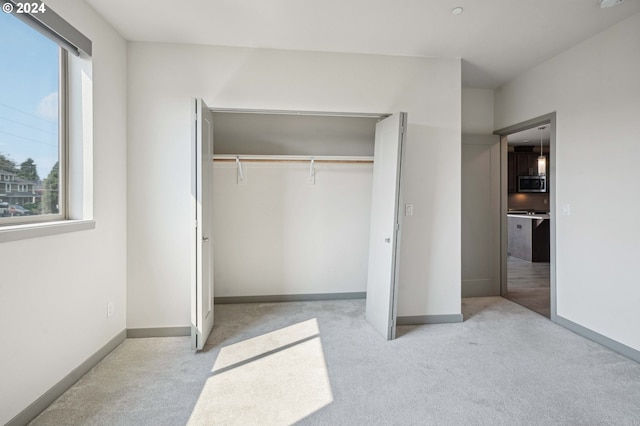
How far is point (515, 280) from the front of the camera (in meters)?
5.29

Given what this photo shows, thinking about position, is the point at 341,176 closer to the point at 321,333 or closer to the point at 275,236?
the point at 275,236

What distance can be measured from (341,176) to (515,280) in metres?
3.39

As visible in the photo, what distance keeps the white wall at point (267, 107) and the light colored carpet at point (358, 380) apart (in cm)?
48

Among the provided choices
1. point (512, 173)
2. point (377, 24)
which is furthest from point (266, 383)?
point (512, 173)

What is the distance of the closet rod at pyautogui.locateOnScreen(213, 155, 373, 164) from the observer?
3.93 meters

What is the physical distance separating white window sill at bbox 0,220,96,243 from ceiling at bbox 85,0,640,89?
1.64m

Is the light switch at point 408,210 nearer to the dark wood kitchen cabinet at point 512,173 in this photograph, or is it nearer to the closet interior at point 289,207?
the closet interior at point 289,207

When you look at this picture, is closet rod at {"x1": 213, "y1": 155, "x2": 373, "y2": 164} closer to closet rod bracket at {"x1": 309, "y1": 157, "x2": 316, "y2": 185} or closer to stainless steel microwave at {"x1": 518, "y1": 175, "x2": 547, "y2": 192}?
closet rod bracket at {"x1": 309, "y1": 157, "x2": 316, "y2": 185}

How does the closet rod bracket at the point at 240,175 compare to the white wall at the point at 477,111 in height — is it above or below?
below

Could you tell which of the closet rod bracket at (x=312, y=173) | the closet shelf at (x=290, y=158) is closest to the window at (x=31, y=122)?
the closet shelf at (x=290, y=158)

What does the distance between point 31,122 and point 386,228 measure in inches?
109

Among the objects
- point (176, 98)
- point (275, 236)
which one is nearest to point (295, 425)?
point (275, 236)

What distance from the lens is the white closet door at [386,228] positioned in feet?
9.95

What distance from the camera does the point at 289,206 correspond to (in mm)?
4121
